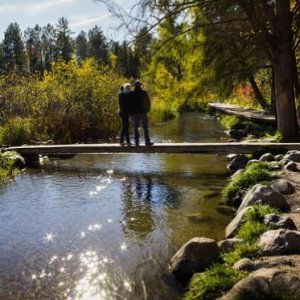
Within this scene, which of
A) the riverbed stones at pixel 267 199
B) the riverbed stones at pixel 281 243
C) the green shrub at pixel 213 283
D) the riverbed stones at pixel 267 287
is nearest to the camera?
the riverbed stones at pixel 267 287

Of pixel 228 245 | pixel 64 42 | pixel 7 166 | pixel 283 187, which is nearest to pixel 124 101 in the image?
pixel 7 166

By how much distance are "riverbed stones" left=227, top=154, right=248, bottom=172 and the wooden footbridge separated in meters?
0.18

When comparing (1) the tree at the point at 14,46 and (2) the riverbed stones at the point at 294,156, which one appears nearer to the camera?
(2) the riverbed stones at the point at 294,156

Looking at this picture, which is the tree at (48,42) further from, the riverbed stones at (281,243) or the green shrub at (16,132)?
the riverbed stones at (281,243)

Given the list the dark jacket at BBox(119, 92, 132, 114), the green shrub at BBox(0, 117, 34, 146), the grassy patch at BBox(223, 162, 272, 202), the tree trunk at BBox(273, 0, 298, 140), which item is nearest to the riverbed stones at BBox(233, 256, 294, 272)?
the grassy patch at BBox(223, 162, 272, 202)

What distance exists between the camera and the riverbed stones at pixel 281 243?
5.90 metres

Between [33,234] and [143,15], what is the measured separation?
8907 mm

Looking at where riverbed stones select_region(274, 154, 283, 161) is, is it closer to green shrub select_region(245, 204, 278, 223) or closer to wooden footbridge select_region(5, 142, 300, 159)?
wooden footbridge select_region(5, 142, 300, 159)

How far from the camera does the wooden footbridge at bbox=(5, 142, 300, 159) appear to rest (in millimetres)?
13328

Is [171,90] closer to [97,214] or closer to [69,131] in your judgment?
[69,131]

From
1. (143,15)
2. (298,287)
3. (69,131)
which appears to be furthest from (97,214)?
(69,131)

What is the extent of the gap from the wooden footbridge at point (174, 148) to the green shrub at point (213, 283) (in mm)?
8050

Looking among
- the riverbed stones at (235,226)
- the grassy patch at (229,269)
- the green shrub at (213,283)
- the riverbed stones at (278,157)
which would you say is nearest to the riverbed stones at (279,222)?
the grassy patch at (229,269)

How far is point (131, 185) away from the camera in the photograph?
12031mm
